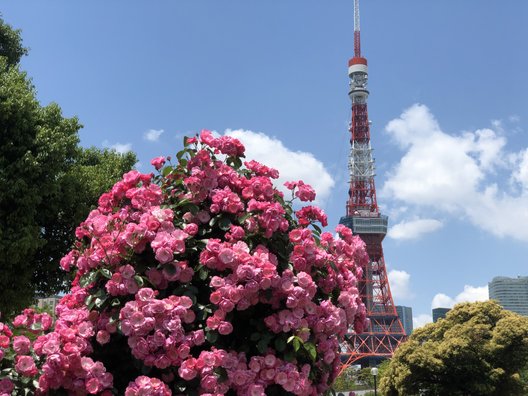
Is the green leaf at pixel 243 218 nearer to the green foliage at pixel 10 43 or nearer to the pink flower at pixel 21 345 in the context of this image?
the pink flower at pixel 21 345

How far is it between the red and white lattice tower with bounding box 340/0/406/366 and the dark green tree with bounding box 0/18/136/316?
4614cm

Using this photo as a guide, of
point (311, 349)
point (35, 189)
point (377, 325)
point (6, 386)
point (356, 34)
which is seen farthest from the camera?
point (356, 34)

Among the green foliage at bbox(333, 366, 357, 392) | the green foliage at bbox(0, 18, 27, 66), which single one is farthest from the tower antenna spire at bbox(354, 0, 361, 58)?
the green foliage at bbox(0, 18, 27, 66)

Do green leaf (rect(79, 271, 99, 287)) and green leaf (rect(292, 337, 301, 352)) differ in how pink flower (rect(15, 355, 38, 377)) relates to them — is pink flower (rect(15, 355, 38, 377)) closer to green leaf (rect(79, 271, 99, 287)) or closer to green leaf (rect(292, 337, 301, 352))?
green leaf (rect(79, 271, 99, 287))

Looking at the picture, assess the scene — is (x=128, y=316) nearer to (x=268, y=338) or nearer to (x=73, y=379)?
(x=73, y=379)

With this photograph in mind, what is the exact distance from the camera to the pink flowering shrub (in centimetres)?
400

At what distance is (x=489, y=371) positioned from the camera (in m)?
24.1

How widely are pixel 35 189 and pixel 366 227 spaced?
64.3m

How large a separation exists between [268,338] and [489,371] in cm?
2294

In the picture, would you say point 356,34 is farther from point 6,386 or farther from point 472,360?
point 6,386

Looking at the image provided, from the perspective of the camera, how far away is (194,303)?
4.18 m

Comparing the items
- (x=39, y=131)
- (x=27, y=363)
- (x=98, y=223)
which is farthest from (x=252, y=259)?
(x=39, y=131)

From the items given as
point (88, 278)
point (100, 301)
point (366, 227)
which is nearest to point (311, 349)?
point (100, 301)

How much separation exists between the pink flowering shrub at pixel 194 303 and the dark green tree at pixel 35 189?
16.2 feet
